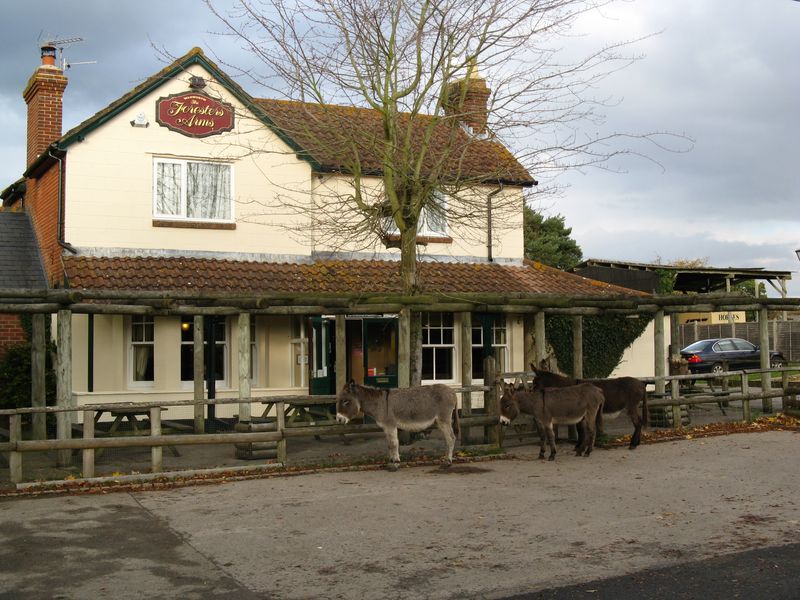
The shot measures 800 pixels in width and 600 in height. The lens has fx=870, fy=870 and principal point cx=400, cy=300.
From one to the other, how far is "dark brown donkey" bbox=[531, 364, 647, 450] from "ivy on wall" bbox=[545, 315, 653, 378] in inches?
340

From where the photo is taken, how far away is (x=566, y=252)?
53938mm

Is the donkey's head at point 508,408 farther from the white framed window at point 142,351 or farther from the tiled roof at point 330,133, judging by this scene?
the white framed window at point 142,351

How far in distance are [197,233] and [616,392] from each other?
995 cm

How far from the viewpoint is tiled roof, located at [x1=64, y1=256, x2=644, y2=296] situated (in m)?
17.5

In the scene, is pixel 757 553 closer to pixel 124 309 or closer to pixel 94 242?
pixel 124 309

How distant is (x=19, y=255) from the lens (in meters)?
20.3

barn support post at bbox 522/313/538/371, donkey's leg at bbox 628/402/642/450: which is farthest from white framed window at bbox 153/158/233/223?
donkey's leg at bbox 628/402/642/450

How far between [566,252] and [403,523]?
151ft

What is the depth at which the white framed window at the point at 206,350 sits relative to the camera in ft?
64.8

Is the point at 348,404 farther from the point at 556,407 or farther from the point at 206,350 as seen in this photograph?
the point at 206,350

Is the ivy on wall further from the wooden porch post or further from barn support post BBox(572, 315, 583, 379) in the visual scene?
the wooden porch post

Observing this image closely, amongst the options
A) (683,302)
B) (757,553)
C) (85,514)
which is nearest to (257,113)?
(683,302)

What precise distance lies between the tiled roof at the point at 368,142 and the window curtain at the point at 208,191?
178 cm

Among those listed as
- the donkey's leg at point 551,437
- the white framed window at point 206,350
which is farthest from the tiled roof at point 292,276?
the donkey's leg at point 551,437
